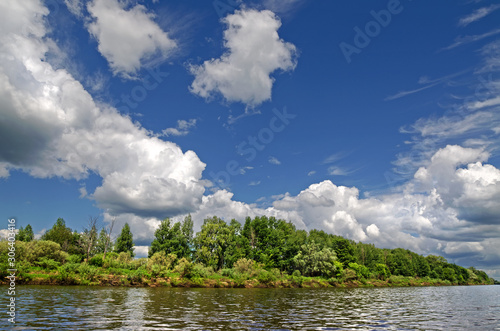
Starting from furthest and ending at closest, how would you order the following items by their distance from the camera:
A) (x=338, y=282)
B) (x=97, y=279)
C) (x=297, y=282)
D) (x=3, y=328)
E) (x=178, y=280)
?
(x=338, y=282), (x=297, y=282), (x=178, y=280), (x=97, y=279), (x=3, y=328)

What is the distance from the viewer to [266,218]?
126m

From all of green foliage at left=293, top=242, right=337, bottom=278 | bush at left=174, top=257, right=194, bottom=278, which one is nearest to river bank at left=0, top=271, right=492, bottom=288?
bush at left=174, top=257, right=194, bottom=278

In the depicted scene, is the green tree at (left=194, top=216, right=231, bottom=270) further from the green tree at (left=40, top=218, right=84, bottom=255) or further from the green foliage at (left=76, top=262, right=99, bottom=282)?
A: the green tree at (left=40, top=218, right=84, bottom=255)

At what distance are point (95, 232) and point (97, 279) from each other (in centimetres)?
3944

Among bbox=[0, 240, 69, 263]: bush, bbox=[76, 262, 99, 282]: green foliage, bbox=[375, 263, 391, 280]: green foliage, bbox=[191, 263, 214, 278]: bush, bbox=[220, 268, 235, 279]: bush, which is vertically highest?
bbox=[0, 240, 69, 263]: bush

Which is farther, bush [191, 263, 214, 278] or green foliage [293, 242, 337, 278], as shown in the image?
green foliage [293, 242, 337, 278]

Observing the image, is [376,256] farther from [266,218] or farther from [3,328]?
[3,328]

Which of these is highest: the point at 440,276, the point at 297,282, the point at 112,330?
the point at 112,330

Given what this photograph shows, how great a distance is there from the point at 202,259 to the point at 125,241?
38333 mm

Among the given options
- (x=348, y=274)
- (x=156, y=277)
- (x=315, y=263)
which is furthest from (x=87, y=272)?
(x=348, y=274)

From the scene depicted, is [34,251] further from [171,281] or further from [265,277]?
[265,277]

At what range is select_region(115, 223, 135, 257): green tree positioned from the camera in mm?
115181

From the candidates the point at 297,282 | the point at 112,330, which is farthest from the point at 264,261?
the point at 112,330

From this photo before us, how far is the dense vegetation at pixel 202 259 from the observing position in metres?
64.6
